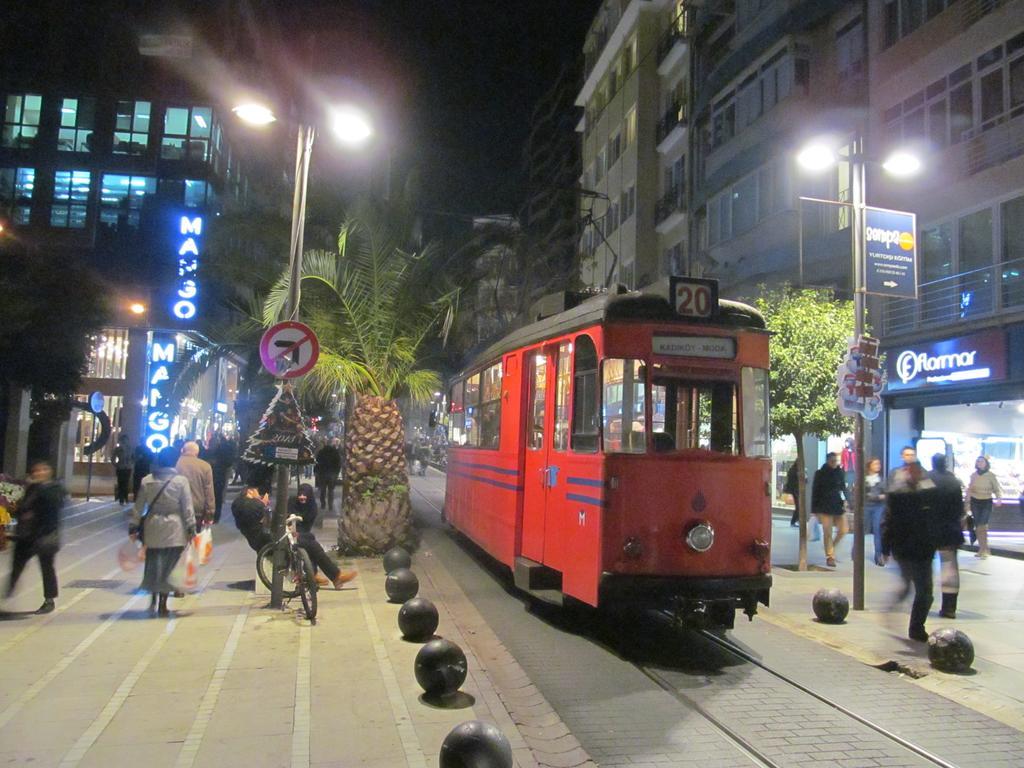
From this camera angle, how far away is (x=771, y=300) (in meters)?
14.3

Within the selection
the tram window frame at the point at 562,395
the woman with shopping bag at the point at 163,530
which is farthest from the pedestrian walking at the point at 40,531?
the tram window frame at the point at 562,395

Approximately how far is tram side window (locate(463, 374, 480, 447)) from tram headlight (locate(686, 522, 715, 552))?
543 cm

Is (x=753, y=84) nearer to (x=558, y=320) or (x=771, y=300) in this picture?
(x=771, y=300)

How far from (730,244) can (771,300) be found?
12377 millimetres

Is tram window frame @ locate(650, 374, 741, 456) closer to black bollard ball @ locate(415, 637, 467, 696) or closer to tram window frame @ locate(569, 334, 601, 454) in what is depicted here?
tram window frame @ locate(569, 334, 601, 454)

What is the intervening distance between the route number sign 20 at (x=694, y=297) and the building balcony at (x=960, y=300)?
10427mm

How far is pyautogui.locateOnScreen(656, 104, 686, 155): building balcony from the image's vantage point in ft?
102

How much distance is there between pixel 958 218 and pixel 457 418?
37.1ft

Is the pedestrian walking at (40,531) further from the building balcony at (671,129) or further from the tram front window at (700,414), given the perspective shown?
Answer: the building balcony at (671,129)

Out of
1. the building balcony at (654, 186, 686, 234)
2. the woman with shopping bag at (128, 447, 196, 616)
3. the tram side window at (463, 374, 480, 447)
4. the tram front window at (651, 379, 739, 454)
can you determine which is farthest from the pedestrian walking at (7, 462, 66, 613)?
the building balcony at (654, 186, 686, 234)

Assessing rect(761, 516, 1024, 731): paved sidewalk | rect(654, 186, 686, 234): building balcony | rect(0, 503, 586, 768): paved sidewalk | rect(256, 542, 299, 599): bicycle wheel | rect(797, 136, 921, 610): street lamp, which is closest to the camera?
rect(0, 503, 586, 768): paved sidewalk

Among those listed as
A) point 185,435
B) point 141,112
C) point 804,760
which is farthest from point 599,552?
point 141,112

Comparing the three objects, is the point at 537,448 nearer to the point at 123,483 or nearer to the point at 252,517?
the point at 252,517

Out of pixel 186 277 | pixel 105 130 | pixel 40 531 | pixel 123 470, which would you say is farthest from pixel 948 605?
pixel 105 130
